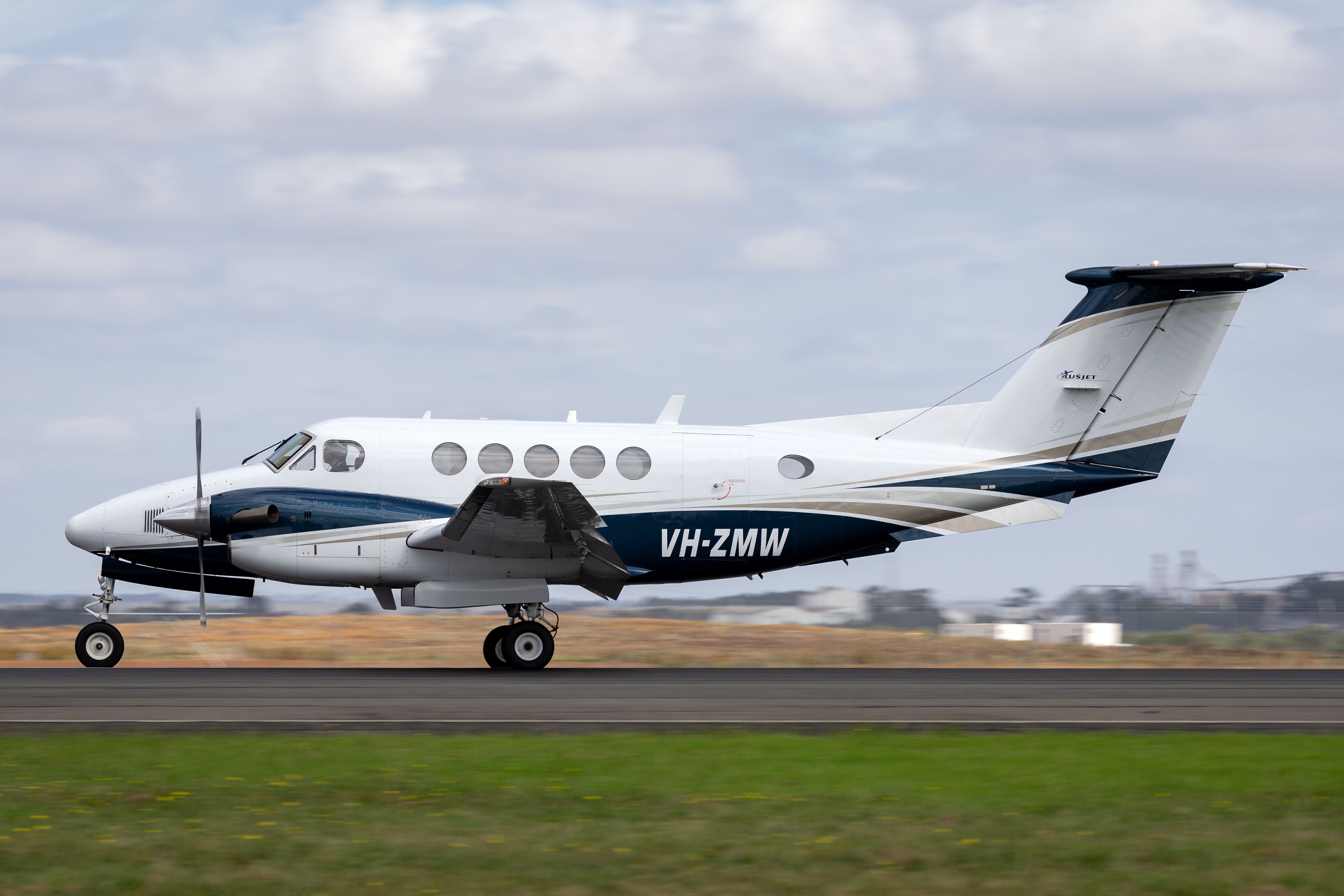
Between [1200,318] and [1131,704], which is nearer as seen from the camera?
[1131,704]

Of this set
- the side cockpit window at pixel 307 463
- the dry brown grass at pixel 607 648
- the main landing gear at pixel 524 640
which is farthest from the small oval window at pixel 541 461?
the dry brown grass at pixel 607 648

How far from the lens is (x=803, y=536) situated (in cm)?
1808

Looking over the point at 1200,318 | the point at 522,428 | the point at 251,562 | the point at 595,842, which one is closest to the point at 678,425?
the point at 522,428

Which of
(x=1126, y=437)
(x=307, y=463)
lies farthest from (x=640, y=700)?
(x=1126, y=437)

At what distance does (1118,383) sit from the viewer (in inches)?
734

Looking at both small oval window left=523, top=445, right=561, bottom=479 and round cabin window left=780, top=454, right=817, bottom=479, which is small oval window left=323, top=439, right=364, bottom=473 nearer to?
small oval window left=523, top=445, right=561, bottom=479

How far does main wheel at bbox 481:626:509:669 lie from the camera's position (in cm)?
1733

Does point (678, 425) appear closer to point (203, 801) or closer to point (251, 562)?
point (251, 562)

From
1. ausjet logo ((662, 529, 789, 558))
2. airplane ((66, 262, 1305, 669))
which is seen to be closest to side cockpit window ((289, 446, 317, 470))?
airplane ((66, 262, 1305, 669))

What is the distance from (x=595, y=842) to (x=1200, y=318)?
15252 mm

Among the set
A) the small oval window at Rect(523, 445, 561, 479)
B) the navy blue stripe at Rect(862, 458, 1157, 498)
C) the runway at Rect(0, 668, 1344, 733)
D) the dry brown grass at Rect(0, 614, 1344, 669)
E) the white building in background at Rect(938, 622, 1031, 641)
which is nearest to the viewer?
the runway at Rect(0, 668, 1344, 733)

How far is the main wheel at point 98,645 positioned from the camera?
659 inches

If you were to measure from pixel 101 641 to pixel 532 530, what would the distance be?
597 cm

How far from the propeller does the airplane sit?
0.04 metres
